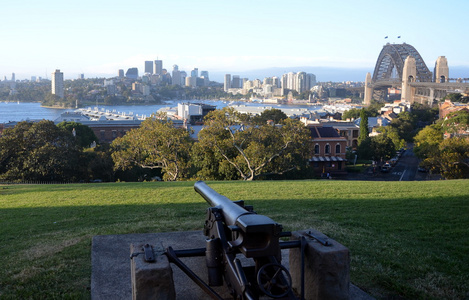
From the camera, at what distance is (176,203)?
8.75 m

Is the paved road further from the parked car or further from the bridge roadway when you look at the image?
the bridge roadway

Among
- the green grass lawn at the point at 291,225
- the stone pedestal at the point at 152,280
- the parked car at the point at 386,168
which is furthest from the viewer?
the parked car at the point at 386,168

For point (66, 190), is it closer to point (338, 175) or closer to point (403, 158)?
point (338, 175)

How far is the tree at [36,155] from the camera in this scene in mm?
21484

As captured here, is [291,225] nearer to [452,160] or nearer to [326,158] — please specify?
[452,160]

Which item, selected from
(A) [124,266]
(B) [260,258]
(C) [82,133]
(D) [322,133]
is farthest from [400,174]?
(B) [260,258]

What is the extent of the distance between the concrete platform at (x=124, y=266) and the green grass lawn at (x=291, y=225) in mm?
121

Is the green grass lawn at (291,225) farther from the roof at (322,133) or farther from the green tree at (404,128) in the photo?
the green tree at (404,128)

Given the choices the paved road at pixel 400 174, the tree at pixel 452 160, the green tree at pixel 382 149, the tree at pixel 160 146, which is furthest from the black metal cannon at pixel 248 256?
the green tree at pixel 382 149

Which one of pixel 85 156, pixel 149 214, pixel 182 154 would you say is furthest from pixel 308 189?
pixel 85 156

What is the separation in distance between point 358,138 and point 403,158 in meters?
5.27

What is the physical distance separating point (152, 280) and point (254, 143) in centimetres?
1583

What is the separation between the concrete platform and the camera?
13.4ft

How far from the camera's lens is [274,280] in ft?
10.6
